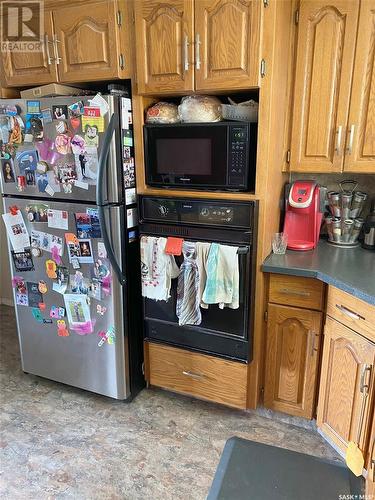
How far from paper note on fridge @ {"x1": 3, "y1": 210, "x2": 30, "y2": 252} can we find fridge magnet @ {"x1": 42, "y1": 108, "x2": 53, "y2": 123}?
53 cm

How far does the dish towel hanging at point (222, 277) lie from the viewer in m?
1.76

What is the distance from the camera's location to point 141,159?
6.25 feet

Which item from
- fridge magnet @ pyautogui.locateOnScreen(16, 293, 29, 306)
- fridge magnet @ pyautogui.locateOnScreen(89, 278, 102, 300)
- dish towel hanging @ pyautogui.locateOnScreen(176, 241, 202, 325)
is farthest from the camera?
fridge magnet @ pyautogui.locateOnScreen(16, 293, 29, 306)

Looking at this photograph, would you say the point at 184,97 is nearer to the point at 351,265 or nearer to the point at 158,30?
the point at 158,30

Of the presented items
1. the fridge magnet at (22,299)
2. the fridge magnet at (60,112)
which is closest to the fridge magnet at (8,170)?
the fridge magnet at (60,112)

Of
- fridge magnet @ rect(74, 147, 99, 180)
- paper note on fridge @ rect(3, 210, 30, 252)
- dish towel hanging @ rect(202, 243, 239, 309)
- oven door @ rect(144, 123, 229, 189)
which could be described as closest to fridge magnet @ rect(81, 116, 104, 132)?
fridge magnet @ rect(74, 147, 99, 180)

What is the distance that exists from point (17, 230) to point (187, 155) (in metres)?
1.05

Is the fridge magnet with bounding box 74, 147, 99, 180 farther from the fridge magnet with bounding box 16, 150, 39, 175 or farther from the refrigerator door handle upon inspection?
the fridge magnet with bounding box 16, 150, 39, 175

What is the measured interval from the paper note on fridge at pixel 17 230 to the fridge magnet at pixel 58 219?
0.67 ft

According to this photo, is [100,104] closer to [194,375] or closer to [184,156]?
[184,156]

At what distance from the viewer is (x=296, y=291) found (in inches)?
70.9

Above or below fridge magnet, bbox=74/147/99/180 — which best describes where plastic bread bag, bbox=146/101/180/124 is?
above

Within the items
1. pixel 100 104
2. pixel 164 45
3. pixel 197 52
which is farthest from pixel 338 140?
pixel 100 104

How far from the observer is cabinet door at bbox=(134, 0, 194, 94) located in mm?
1646
